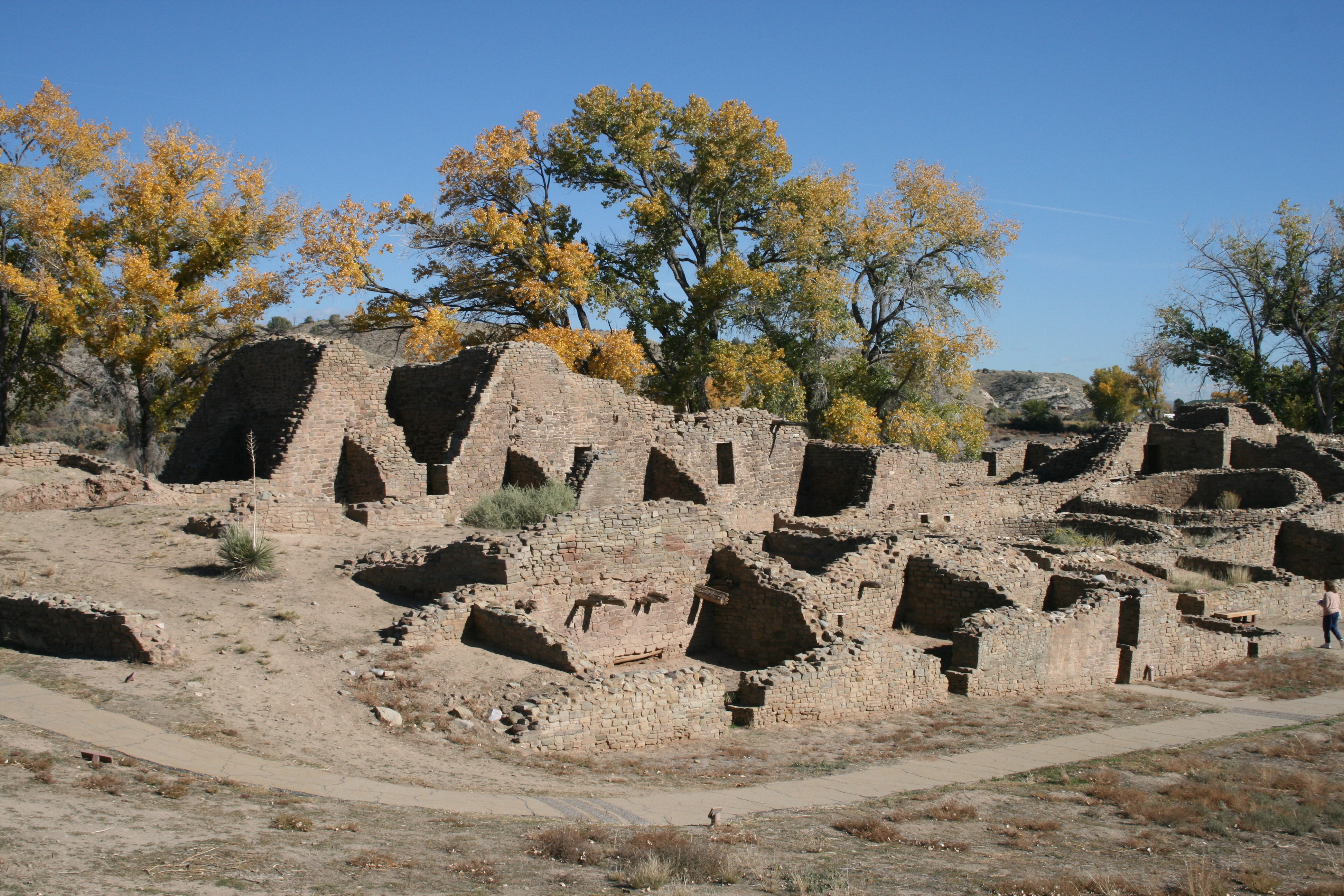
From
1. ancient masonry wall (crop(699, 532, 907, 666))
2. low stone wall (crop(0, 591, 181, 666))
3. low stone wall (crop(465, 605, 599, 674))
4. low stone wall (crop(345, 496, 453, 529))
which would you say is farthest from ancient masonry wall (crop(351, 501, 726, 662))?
low stone wall (crop(0, 591, 181, 666))

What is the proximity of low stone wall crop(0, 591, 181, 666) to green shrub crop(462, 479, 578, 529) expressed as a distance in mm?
6703

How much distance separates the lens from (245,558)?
13.3 meters

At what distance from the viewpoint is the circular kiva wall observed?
25.7 m

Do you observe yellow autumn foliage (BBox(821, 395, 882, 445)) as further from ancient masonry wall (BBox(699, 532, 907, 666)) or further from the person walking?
ancient masonry wall (BBox(699, 532, 907, 666))

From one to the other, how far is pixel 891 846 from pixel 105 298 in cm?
2445

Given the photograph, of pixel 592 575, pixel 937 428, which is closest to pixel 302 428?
pixel 592 575

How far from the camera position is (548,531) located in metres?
13.6

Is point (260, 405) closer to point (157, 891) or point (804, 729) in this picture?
point (804, 729)

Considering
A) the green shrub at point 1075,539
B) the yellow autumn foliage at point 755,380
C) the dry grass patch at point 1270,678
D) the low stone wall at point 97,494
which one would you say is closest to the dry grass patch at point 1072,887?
the dry grass patch at point 1270,678

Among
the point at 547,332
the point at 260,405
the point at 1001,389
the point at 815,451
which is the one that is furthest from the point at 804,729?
the point at 1001,389

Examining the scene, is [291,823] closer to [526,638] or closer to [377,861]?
[377,861]

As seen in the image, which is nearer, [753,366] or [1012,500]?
[1012,500]

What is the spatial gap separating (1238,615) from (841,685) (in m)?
9.53

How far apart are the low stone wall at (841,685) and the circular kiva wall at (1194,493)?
13890mm
